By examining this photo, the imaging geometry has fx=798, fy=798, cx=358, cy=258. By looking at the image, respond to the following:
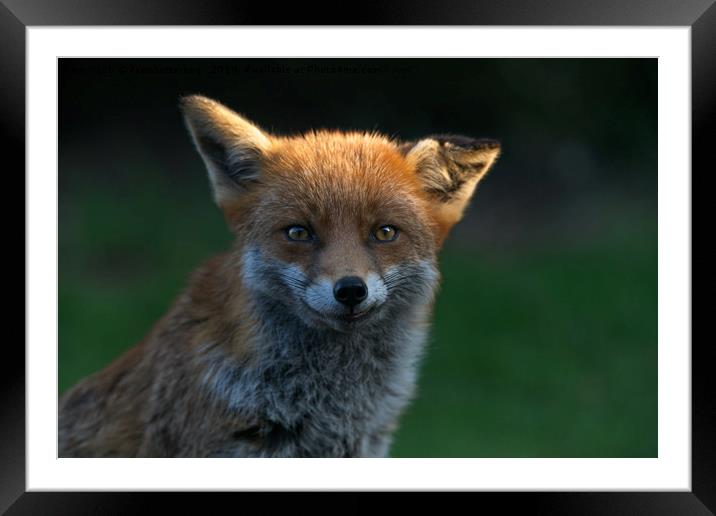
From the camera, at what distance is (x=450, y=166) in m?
4.04

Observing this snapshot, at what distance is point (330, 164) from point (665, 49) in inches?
69.2

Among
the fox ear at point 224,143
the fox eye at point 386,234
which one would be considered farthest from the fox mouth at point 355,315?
the fox ear at point 224,143

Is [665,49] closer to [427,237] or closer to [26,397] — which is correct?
[427,237]

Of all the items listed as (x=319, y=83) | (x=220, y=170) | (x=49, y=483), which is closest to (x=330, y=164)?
(x=220, y=170)

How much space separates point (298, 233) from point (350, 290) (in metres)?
0.44

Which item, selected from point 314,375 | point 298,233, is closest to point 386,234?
point 298,233

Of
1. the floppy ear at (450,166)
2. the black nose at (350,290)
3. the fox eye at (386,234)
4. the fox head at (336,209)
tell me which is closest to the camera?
the black nose at (350,290)

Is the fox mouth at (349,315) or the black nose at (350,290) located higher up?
the black nose at (350,290)

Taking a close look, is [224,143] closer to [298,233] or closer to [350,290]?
[298,233]

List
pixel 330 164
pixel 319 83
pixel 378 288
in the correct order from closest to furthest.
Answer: pixel 378 288 → pixel 330 164 → pixel 319 83

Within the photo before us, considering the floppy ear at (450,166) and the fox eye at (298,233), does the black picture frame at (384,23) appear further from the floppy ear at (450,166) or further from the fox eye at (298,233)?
the fox eye at (298,233)

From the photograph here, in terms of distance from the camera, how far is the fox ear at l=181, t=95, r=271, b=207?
146 inches

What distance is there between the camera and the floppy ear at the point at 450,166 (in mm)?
3980

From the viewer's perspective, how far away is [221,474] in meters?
3.84
